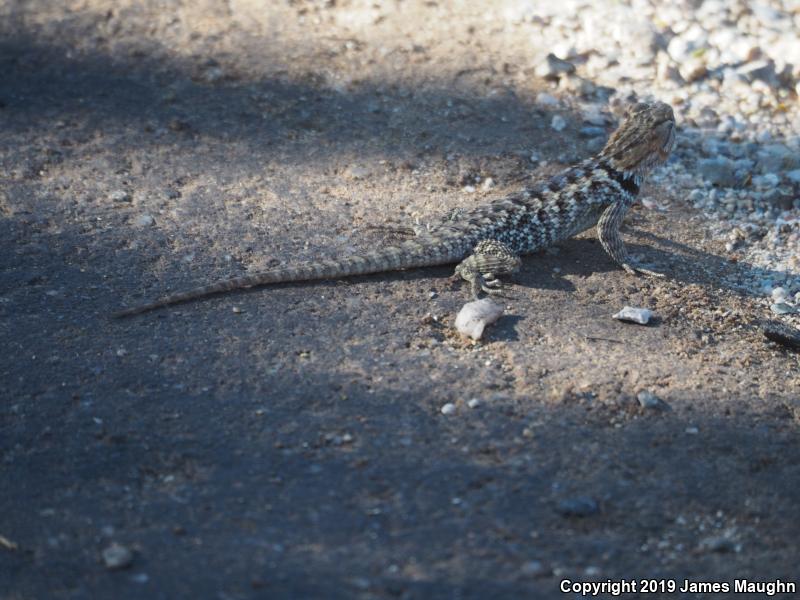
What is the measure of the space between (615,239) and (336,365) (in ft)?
8.22

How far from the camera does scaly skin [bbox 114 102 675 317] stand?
239 inches

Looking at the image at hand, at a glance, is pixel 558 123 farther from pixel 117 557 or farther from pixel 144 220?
pixel 117 557

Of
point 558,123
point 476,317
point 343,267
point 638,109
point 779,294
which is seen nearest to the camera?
point 476,317

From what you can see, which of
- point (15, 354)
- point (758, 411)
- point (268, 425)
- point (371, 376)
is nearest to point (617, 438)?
point (758, 411)

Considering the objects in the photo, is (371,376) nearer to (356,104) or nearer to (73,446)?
(73,446)

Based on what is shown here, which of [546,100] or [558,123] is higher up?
[546,100]

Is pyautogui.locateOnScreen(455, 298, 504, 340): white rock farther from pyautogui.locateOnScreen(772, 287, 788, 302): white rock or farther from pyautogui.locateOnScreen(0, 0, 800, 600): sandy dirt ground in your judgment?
pyautogui.locateOnScreen(772, 287, 788, 302): white rock

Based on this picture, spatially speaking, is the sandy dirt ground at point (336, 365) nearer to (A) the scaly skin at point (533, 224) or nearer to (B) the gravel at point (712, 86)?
(A) the scaly skin at point (533, 224)

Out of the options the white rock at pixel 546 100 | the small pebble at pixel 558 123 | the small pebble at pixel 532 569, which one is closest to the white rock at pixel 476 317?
the small pebble at pixel 532 569

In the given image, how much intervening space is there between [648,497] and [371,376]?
1721 millimetres

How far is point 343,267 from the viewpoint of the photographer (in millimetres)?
6055

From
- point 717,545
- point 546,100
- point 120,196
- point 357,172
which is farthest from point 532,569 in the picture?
point 546,100

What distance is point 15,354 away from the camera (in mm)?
5344

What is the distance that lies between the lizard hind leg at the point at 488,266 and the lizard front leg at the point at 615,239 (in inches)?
30.0
